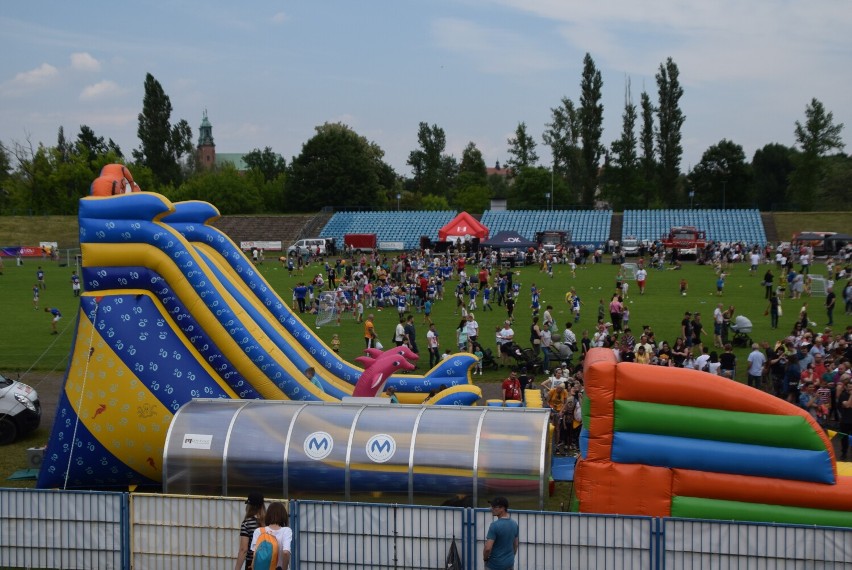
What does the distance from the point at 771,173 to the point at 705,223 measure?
32183 millimetres

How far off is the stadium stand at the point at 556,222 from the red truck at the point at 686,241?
24.5 ft

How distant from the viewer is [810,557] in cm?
793

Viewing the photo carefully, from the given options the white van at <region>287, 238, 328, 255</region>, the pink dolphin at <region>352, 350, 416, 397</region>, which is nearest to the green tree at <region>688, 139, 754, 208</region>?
the white van at <region>287, 238, 328, 255</region>

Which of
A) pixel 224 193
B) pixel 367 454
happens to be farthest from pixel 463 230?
pixel 367 454

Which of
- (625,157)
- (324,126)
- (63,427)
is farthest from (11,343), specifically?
(324,126)

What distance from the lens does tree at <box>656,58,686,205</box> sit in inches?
2655

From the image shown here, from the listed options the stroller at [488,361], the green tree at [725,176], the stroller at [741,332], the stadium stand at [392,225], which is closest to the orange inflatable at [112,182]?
the stroller at [488,361]

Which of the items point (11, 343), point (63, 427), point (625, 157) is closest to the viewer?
point (63, 427)

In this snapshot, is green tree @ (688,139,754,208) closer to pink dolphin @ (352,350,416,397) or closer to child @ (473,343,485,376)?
child @ (473,343,485,376)

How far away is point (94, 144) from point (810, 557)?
88.2m

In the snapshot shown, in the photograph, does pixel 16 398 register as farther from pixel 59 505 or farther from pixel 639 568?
pixel 639 568

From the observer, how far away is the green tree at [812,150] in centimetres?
7600

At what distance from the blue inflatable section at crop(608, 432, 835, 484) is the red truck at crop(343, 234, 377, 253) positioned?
46.7 meters

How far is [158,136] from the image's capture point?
7888 centimetres
